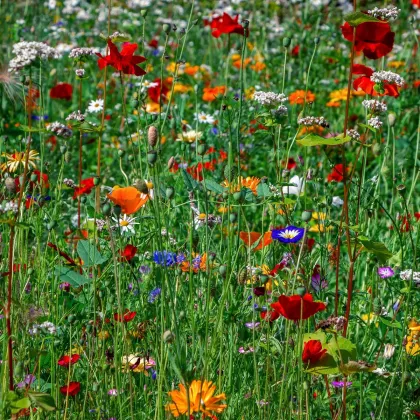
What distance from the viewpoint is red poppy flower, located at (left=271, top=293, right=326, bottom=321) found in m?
1.44

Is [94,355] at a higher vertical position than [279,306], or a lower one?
lower

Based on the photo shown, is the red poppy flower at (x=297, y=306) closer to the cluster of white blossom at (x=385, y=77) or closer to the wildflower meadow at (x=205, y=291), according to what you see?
the wildflower meadow at (x=205, y=291)

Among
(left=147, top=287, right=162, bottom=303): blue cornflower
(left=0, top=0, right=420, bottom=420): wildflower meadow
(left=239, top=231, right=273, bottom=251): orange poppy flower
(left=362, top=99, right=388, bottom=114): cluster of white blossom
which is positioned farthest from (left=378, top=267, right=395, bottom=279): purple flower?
(left=147, top=287, right=162, bottom=303): blue cornflower

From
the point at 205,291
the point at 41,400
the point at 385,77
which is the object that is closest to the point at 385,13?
the point at 385,77

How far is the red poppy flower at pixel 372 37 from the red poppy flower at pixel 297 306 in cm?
57

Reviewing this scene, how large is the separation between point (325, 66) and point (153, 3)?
3235 mm

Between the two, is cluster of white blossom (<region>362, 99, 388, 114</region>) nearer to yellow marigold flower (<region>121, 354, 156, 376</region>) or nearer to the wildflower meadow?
the wildflower meadow

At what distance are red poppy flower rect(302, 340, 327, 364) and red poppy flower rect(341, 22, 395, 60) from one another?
0.61m

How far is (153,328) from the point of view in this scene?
1.93 m

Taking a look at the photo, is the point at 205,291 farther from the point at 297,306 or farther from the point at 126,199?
the point at 297,306

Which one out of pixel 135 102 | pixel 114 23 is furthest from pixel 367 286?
pixel 114 23

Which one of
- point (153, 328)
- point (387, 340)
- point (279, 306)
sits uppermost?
point (279, 306)

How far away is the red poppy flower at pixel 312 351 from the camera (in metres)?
1.55

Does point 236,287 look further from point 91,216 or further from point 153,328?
point 91,216
